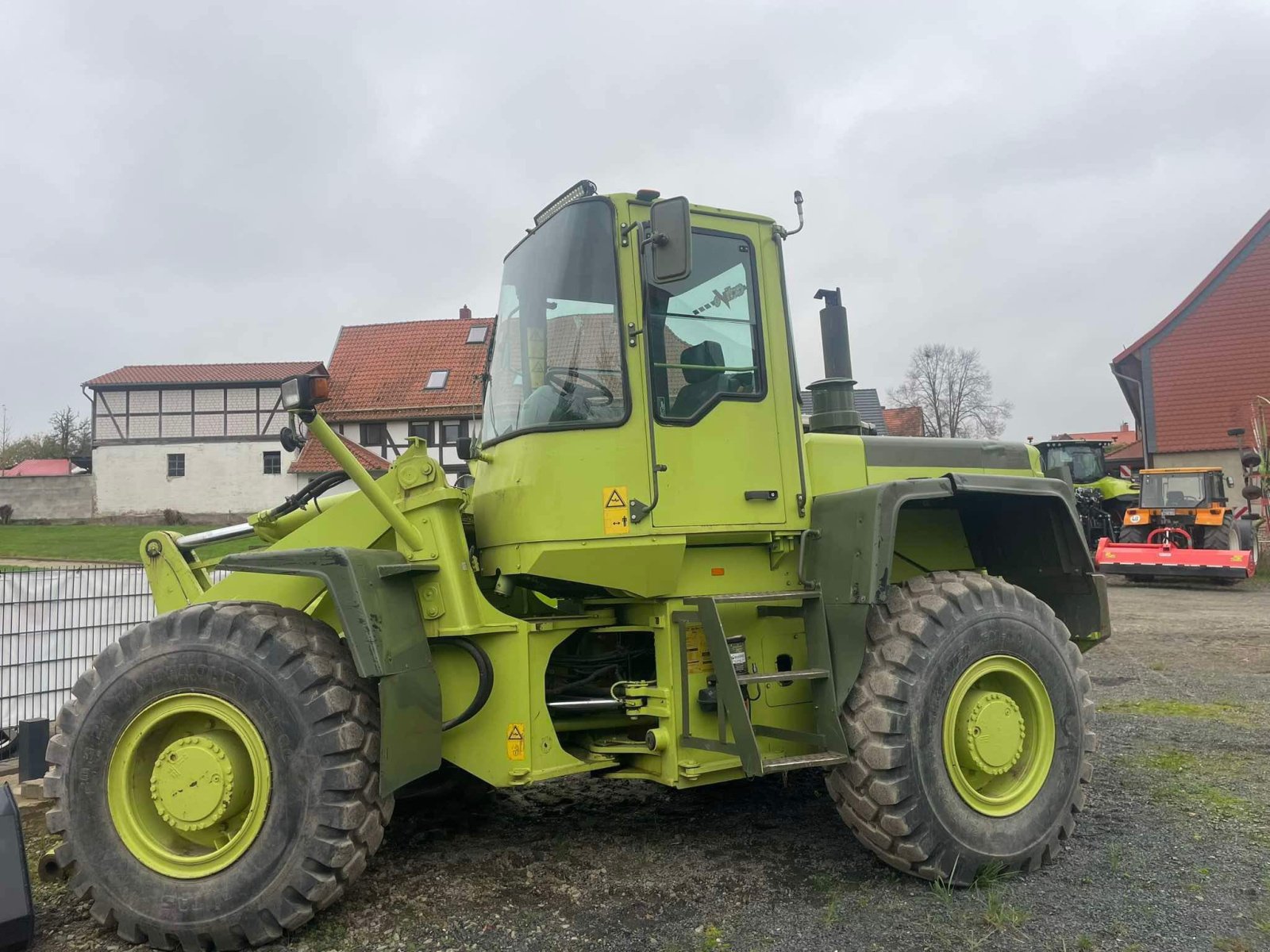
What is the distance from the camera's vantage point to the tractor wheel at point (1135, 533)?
17062 mm

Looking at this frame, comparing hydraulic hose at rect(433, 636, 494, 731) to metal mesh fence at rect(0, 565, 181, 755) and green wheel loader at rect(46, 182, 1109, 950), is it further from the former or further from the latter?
metal mesh fence at rect(0, 565, 181, 755)

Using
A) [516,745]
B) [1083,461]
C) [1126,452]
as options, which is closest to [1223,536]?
[1083,461]

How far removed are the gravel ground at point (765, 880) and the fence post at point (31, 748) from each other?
54 cm

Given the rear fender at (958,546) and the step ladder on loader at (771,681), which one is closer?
the step ladder on loader at (771,681)

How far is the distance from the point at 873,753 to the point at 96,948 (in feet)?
9.20

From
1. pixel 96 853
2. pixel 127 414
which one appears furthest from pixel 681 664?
pixel 127 414

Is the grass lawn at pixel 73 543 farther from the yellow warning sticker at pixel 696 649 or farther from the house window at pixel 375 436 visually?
the yellow warning sticker at pixel 696 649

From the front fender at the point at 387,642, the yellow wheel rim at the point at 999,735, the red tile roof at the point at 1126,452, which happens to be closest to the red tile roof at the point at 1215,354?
the red tile roof at the point at 1126,452

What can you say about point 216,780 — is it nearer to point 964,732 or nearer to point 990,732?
point 964,732

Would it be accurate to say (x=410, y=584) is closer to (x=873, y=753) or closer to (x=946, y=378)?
(x=873, y=753)

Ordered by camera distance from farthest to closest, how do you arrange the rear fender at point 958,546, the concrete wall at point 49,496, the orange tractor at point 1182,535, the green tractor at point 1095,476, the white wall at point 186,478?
the white wall at point 186,478
the concrete wall at point 49,496
the green tractor at point 1095,476
the orange tractor at point 1182,535
the rear fender at point 958,546

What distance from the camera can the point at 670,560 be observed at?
367cm

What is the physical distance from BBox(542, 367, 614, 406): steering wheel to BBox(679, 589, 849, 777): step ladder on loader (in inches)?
35.2

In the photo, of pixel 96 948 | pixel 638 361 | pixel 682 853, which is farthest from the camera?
pixel 682 853
